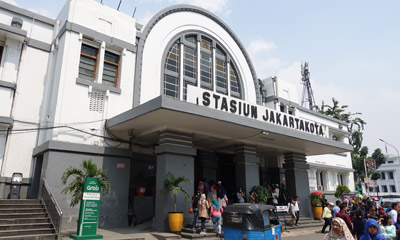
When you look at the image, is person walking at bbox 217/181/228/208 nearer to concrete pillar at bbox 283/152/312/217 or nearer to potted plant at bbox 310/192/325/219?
concrete pillar at bbox 283/152/312/217

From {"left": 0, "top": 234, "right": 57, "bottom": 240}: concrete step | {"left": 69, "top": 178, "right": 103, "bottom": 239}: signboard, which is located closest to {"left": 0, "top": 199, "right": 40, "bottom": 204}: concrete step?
{"left": 0, "top": 234, "right": 57, "bottom": 240}: concrete step

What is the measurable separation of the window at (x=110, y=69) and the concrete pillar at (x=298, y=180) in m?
13.3

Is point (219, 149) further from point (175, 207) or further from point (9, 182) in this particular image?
point (9, 182)

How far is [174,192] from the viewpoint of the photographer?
501 inches

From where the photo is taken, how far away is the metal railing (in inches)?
428

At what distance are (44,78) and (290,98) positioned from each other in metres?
19.9

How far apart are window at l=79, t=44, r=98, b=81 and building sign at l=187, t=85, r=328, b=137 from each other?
6162mm

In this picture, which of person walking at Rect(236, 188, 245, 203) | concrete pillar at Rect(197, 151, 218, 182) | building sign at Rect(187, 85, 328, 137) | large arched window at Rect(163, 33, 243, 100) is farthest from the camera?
concrete pillar at Rect(197, 151, 218, 182)

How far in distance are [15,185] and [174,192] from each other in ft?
25.0

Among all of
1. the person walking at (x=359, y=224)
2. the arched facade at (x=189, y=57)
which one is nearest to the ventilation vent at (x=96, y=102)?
the arched facade at (x=189, y=57)

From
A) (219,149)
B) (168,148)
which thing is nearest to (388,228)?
(168,148)

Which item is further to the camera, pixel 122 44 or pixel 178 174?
pixel 122 44

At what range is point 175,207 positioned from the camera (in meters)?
13.0

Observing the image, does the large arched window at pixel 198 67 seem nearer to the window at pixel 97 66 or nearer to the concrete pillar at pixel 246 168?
the window at pixel 97 66
